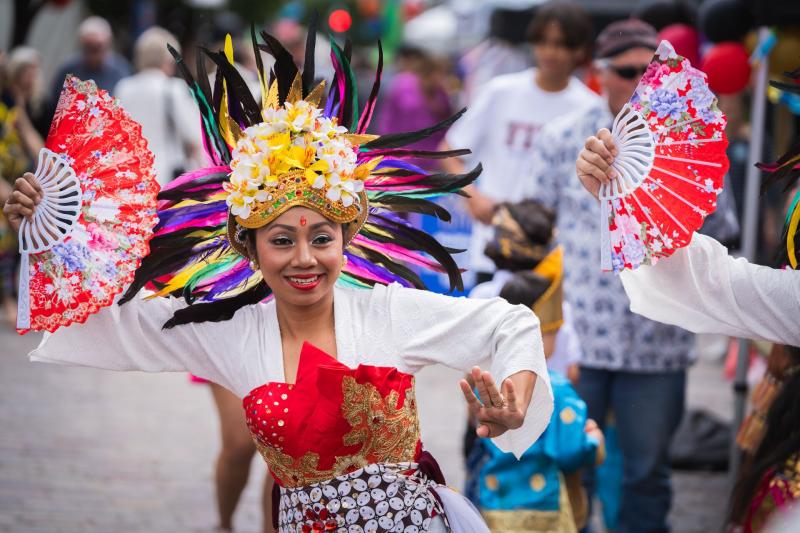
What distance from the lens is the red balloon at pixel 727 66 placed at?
21.6ft

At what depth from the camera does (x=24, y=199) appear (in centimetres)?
321

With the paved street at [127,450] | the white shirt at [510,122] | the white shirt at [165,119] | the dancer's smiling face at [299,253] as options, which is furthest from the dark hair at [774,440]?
the white shirt at [165,119]

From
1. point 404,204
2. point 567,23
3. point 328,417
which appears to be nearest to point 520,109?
point 567,23

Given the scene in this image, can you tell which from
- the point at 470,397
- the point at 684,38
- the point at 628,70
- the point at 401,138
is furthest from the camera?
the point at 684,38

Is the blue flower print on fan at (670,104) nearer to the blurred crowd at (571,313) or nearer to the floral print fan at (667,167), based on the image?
the floral print fan at (667,167)

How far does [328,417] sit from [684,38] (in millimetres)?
4467

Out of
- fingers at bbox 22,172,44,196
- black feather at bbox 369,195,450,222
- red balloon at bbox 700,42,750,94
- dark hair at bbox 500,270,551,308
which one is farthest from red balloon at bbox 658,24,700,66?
fingers at bbox 22,172,44,196

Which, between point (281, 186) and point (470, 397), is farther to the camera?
point (281, 186)

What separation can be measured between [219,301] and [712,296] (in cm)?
139

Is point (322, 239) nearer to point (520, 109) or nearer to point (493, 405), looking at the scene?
point (493, 405)

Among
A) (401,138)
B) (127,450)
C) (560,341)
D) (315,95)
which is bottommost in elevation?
(127,450)

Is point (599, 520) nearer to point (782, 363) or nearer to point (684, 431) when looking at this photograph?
point (684, 431)

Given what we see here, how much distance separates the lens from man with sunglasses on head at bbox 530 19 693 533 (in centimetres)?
519

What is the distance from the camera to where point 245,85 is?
345cm
